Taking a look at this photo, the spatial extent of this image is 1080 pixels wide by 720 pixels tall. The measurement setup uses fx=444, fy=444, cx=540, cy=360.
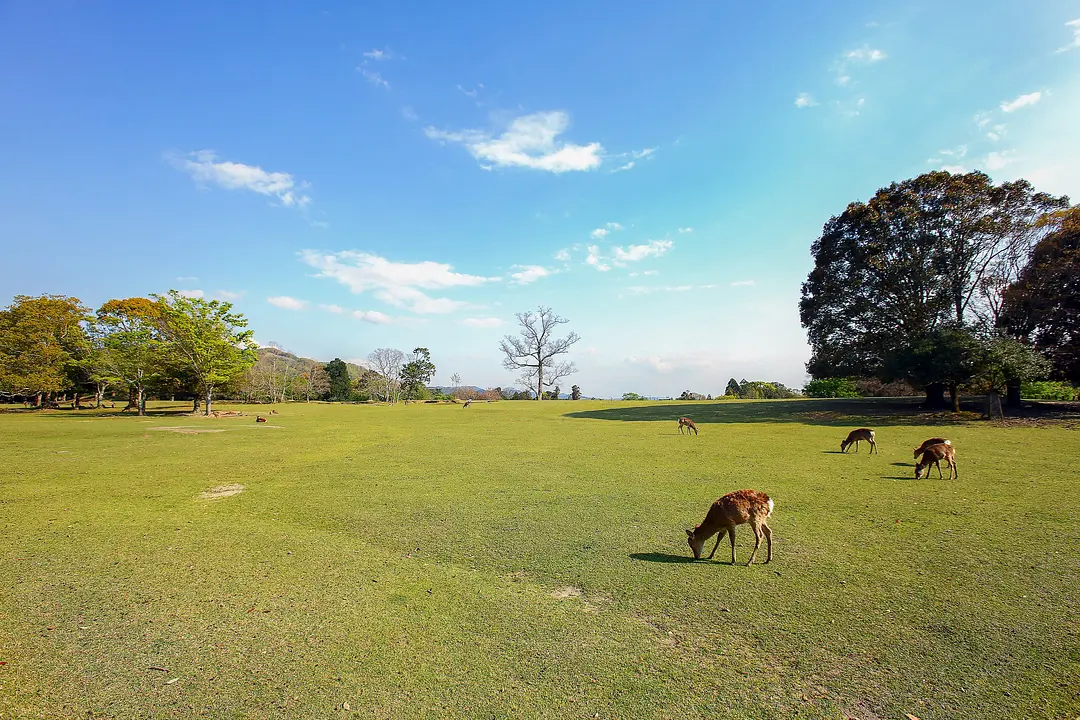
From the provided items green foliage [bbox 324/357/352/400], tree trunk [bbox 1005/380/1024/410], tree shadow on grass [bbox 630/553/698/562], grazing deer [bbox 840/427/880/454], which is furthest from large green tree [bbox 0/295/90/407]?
tree trunk [bbox 1005/380/1024/410]

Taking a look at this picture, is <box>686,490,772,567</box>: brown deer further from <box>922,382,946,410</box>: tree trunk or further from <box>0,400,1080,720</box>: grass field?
<box>922,382,946,410</box>: tree trunk

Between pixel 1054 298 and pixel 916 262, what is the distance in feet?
17.6

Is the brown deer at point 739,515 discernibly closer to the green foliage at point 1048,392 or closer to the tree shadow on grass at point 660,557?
the tree shadow on grass at point 660,557

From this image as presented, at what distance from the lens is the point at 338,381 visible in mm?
63562

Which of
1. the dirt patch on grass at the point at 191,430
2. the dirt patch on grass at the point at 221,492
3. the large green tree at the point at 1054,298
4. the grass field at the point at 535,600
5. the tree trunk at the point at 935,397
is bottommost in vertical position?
the dirt patch on grass at the point at 191,430

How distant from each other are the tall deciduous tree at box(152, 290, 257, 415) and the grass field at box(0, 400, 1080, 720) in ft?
74.0

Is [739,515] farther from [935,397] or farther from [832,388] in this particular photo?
[832,388]

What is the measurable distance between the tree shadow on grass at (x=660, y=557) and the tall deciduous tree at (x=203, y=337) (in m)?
32.3

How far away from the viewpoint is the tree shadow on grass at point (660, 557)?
5.34 meters

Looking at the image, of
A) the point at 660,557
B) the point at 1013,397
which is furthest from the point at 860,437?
the point at 1013,397

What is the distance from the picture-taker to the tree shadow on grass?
5336 millimetres

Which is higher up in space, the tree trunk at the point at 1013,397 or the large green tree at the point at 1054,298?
the large green tree at the point at 1054,298

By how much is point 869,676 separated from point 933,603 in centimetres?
161

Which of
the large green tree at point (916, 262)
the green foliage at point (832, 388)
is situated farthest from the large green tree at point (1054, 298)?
the green foliage at point (832, 388)
